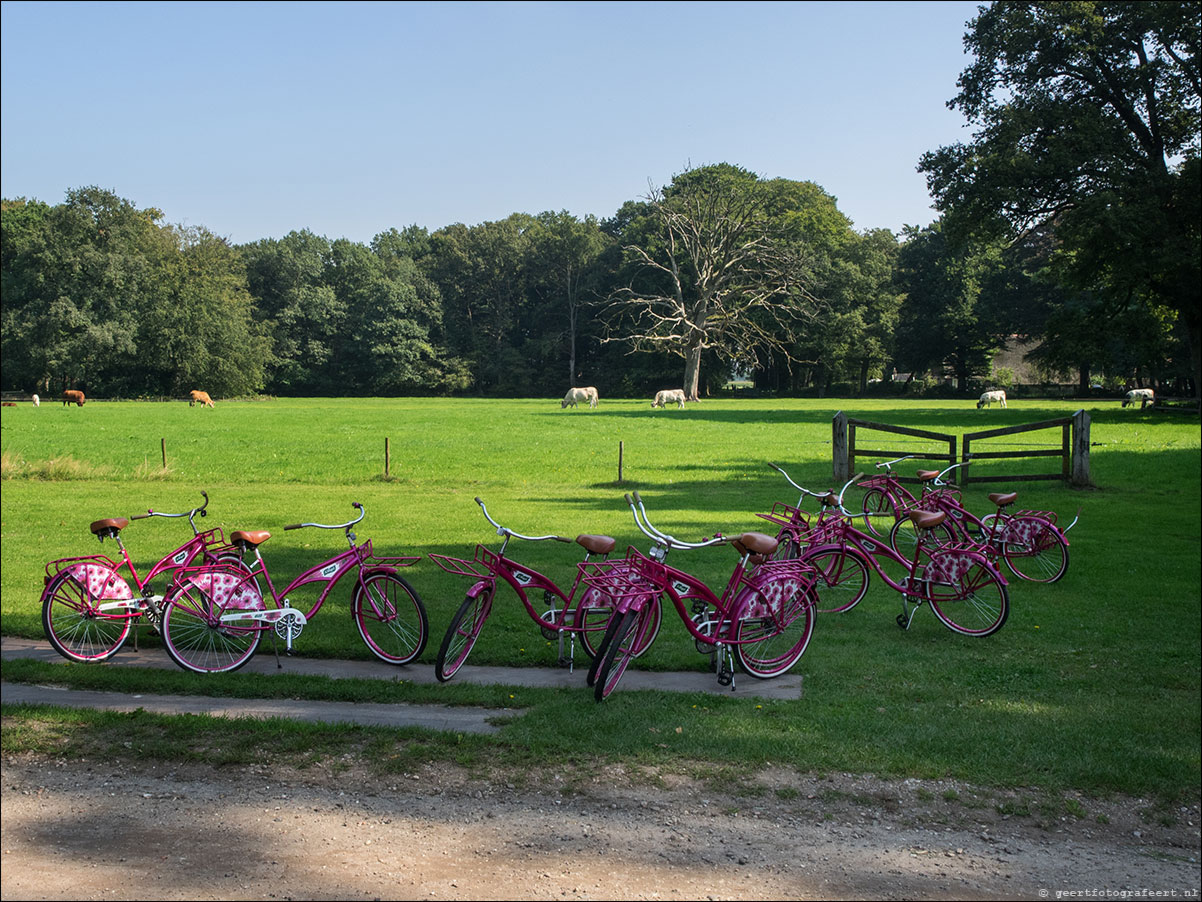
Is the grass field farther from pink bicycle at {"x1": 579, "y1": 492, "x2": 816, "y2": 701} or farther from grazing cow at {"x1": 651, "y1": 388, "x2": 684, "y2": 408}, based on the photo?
grazing cow at {"x1": 651, "y1": 388, "x2": 684, "y2": 408}

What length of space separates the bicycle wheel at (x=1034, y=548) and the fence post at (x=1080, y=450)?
4.14 meters

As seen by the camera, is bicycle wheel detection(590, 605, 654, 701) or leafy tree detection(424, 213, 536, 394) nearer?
bicycle wheel detection(590, 605, 654, 701)

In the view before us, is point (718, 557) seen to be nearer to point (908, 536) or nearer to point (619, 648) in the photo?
point (908, 536)

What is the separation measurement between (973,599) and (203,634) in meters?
5.18

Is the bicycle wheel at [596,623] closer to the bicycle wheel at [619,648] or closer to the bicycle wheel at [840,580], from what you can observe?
the bicycle wheel at [619,648]

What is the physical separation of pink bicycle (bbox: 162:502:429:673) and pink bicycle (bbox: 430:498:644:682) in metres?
0.40

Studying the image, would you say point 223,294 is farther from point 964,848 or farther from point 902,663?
point 964,848

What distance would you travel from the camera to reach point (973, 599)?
241 inches

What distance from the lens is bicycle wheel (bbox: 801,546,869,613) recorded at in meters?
6.48

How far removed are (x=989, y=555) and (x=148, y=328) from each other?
7.42m

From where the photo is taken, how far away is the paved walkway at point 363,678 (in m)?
4.47

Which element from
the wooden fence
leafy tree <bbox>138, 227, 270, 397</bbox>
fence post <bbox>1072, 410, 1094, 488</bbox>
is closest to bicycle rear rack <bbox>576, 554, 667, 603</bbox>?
leafy tree <bbox>138, 227, 270, 397</bbox>

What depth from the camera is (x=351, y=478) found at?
11008 millimetres

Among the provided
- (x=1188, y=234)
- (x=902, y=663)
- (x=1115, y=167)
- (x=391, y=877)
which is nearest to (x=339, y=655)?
(x=391, y=877)
